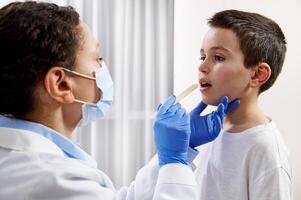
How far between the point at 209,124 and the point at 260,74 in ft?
0.86

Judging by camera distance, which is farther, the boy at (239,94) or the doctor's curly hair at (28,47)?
the boy at (239,94)

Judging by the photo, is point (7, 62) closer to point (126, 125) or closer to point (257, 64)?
point (257, 64)

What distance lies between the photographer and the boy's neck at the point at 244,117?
1.22m

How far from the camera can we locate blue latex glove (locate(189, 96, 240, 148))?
117 cm

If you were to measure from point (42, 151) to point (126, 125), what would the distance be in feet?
5.42

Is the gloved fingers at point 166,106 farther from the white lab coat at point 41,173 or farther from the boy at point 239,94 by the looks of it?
the white lab coat at point 41,173

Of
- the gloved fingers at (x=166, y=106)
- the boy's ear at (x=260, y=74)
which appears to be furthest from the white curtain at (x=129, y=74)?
the boy's ear at (x=260, y=74)

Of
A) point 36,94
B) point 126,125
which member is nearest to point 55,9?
point 36,94

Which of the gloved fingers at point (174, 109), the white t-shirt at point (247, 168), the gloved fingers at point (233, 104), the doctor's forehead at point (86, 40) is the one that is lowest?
the white t-shirt at point (247, 168)

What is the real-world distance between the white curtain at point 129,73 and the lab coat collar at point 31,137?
1466mm

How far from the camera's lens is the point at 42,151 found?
2.65 feet

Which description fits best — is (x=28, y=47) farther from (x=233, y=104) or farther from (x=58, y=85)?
(x=233, y=104)

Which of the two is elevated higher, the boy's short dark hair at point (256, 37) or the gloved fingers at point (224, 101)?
the boy's short dark hair at point (256, 37)

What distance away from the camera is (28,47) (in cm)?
82
